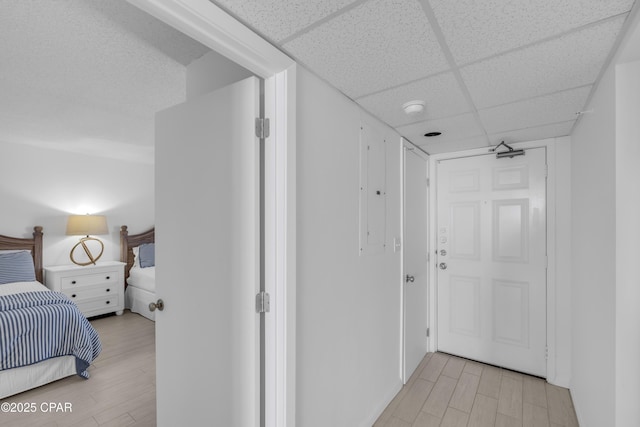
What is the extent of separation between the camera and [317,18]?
1094 millimetres

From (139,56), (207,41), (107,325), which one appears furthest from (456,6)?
(107,325)

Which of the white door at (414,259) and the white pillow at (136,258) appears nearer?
A: the white door at (414,259)

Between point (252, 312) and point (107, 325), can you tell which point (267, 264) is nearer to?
point (252, 312)

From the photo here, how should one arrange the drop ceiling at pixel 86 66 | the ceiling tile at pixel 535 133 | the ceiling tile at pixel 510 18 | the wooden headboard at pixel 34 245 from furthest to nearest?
the wooden headboard at pixel 34 245
the ceiling tile at pixel 535 133
the drop ceiling at pixel 86 66
the ceiling tile at pixel 510 18

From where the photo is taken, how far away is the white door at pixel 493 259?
2666 millimetres

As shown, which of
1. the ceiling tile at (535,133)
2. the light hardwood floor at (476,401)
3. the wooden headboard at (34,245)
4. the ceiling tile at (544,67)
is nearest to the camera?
the ceiling tile at (544,67)

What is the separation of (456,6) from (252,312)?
1382 millimetres

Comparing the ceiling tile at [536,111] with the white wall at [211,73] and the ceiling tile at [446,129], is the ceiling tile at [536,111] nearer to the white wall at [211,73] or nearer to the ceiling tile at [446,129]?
the ceiling tile at [446,129]

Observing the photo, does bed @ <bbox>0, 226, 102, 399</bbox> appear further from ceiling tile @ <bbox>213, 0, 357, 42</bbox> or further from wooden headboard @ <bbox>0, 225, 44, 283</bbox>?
ceiling tile @ <bbox>213, 0, 357, 42</bbox>

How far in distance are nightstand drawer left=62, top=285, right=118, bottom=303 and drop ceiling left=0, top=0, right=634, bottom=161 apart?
248 centimetres

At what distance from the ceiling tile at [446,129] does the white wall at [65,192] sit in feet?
12.9

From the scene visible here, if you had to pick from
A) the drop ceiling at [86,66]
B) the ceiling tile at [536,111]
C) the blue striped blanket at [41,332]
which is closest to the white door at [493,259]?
the ceiling tile at [536,111]

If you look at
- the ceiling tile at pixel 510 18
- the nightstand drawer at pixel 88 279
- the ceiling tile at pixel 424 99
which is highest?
the ceiling tile at pixel 510 18

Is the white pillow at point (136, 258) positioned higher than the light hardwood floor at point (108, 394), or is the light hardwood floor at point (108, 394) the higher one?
the white pillow at point (136, 258)
